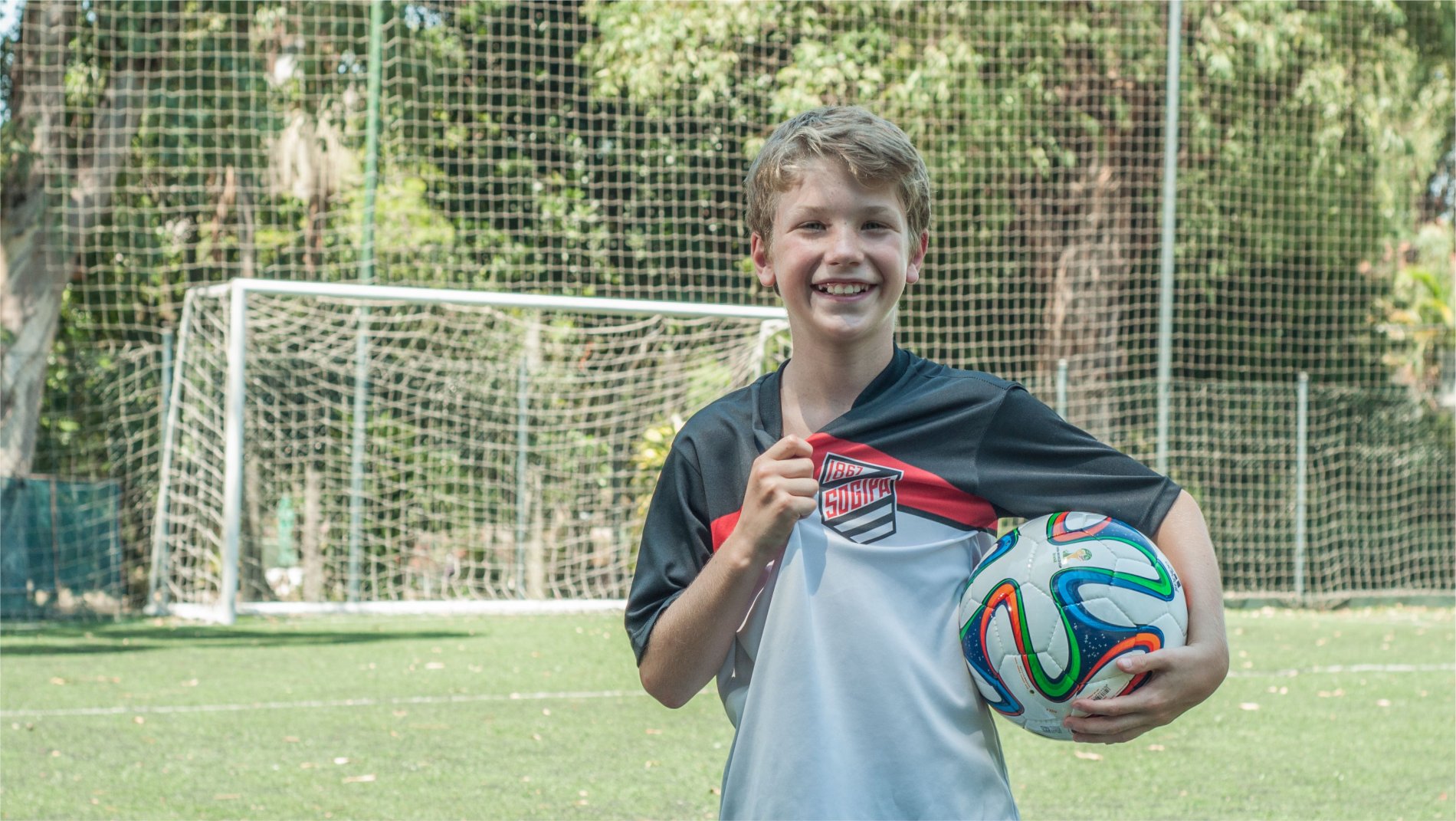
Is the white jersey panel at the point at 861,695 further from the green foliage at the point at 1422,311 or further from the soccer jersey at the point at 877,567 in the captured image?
the green foliage at the point at 1422,311

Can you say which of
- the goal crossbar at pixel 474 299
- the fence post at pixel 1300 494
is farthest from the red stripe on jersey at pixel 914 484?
the fence post at pixel 1300 494

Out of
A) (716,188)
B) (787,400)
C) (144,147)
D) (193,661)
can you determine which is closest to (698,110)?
(716,188)

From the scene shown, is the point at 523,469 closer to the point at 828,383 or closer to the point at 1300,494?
the point at 1300,494

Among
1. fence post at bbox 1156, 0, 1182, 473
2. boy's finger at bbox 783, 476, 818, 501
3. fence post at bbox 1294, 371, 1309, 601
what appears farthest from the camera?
fence post at bbox 1294, 371, 1309, 601

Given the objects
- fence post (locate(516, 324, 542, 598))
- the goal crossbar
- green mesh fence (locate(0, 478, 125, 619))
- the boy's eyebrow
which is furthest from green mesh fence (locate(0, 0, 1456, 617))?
the boy's eyebrow

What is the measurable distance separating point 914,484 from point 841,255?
0.30 m

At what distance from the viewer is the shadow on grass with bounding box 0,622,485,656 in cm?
811

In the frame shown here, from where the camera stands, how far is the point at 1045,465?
5.89 ft

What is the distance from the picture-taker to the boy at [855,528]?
1.63 m

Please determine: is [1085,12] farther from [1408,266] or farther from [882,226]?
[882,226]

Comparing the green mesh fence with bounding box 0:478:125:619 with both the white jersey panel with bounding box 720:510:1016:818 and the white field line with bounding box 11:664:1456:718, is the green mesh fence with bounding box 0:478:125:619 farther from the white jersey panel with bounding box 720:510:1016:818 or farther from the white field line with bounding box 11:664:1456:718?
the white jersey panel with bounding box 720:510:1016:818

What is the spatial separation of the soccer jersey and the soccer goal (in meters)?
7.69

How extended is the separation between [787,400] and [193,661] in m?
6.42

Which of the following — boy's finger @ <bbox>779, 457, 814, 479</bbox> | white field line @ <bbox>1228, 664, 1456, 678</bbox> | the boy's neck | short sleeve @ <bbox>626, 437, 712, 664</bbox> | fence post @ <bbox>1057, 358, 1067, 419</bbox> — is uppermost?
the boy's neck
